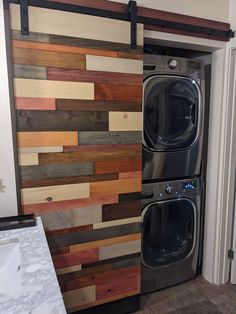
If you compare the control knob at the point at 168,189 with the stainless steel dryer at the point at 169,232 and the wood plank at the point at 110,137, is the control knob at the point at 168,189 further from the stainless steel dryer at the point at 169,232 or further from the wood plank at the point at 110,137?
the wood plank at the point at 110,137

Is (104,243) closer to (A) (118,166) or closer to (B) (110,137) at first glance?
(A) (118,166)

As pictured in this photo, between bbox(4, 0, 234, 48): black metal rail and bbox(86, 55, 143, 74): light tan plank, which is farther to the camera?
bbox(86, 55, 143, 74): light tan plank

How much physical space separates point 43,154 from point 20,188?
0.23 m

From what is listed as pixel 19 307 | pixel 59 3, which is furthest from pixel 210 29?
pixel 19 307

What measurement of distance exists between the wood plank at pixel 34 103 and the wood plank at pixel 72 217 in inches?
24.3

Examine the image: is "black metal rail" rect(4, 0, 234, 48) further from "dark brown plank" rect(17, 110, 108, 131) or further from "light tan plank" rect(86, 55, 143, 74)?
"dark brown plank" rect(17, 110, 108, 131)

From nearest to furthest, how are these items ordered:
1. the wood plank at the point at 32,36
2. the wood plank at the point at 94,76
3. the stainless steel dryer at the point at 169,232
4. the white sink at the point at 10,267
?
the white sink at the point at 10,267
the wood plank at the point at 32,36
the wood plank at the point at 94,76
the stainless steel dryer at the point at 169,232

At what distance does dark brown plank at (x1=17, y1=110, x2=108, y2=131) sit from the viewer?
136 cm

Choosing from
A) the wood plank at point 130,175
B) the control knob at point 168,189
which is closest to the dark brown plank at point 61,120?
the wood plank at point 130,175

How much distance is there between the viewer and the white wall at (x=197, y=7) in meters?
1.62

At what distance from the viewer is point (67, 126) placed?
1.46 meters

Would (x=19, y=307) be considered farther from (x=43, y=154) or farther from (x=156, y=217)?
(x=156, y=217)

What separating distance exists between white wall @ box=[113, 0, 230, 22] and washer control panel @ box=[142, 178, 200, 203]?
47.4 inches

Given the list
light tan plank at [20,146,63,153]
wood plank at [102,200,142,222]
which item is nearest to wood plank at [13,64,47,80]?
light tan plank at [20,146,63,153]
